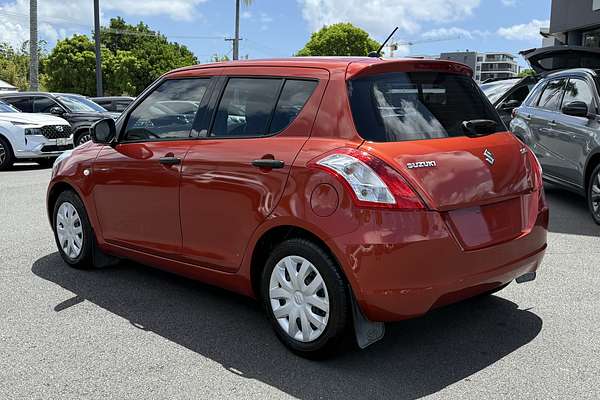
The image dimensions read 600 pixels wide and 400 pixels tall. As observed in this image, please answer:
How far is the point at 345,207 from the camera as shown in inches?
131

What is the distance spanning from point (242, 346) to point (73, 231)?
7.41 feet

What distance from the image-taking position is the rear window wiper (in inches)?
152

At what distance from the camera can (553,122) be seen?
8352mm

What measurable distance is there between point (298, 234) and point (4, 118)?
11835mm

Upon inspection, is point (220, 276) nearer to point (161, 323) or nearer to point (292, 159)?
point (161, 323)

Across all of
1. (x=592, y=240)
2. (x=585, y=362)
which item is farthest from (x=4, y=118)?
(x=585, y=362)

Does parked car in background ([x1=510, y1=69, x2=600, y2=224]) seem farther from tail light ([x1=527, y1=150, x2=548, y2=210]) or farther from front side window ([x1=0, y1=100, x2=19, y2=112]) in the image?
front side window ([x1=0, y1=100, x2=19, y2=112])

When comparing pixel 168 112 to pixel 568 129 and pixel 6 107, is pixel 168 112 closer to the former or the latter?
pixel 568 129

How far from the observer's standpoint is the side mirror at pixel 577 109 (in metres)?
7.32

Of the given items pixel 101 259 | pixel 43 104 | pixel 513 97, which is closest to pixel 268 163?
pixel 101 259

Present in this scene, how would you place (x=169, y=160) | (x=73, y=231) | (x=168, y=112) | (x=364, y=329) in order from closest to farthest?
(x=364, y=329) → (x=169, y=160) → (x=168, y=112) → (x=73, y=231)

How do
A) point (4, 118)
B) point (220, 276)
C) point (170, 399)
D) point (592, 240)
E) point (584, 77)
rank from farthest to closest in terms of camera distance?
point (4, 118)
point (584, 77)
point (592, 240)
point (220, 276)
point (170, 399)

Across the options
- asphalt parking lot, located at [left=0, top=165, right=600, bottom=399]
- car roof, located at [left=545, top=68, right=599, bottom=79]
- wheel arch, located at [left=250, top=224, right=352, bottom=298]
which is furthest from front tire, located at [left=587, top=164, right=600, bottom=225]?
wheel arch, located at [left=250, top=224, right=352, bottom=298]

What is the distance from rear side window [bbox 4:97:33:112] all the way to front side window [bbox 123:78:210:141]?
41.3ft
